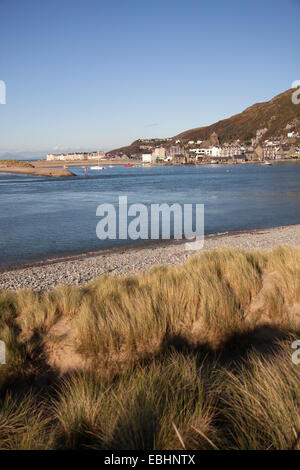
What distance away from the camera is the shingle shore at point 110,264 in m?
9.47

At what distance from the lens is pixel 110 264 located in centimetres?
1141

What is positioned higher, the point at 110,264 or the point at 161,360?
the point at 161,360

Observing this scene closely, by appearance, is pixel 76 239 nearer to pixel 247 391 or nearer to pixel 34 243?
pixel 34 243

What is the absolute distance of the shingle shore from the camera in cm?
947

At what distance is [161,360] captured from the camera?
13.1ft

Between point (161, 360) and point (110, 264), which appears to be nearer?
point (161, 360)

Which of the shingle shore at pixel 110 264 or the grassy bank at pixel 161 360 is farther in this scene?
the shingle shore at pixel 110 264

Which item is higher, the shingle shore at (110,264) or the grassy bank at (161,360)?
the grassy bank at (161,360)

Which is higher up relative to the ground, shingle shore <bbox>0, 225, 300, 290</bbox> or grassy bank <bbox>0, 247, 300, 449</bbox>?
grassy bank <bbox>0, 247, 300, 449</bbox>

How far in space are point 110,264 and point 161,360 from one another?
7.60 meters

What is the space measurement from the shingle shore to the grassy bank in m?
3.92

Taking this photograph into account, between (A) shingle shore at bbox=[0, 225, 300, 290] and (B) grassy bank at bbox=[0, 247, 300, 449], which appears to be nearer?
(B) grassy bank at bbox=[0, 247, 300, 449]

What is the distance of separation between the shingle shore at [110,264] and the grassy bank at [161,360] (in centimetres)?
392
